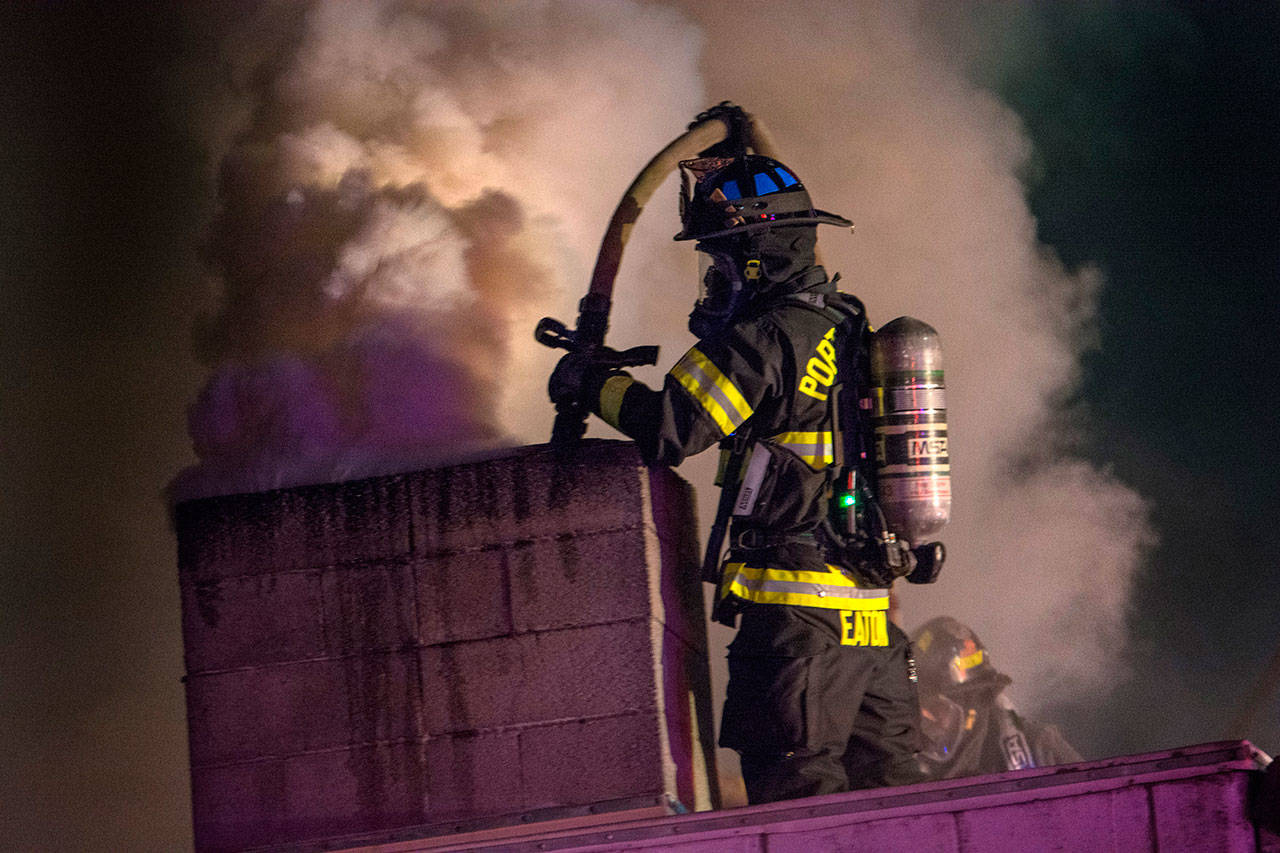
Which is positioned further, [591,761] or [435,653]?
[435,653]

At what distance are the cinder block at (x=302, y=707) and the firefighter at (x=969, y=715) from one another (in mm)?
3508

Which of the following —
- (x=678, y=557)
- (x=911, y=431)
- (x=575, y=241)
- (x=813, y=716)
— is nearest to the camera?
(x=813, y=716)

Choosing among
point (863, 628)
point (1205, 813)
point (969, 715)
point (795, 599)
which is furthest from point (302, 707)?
point (969, 715)

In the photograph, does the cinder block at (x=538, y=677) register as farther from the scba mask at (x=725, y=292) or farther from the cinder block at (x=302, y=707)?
the scba mask at (x=725, y=292)

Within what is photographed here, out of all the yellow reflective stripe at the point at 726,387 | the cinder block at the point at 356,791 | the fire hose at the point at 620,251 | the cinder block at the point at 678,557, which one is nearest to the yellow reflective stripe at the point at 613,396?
the fire hose at the point at 620,251

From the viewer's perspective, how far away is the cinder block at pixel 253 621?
4.56m

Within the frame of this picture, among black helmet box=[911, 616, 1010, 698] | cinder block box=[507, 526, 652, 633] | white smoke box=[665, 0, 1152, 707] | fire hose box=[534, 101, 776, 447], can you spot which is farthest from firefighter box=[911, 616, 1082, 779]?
cinder block box=[507, 526, 652, 633]

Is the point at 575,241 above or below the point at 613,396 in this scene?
above

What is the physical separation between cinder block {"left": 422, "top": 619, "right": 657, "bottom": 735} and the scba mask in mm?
935

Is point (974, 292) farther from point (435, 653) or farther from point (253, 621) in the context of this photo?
point (253, 621)

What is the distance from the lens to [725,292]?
175 inches

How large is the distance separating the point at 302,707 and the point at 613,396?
1.40 metres

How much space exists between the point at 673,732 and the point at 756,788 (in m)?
0.39

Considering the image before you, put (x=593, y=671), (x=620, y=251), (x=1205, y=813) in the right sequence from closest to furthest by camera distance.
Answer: (x=1205, y=813)
(x=593, y=671)
(x=620, y=251)
